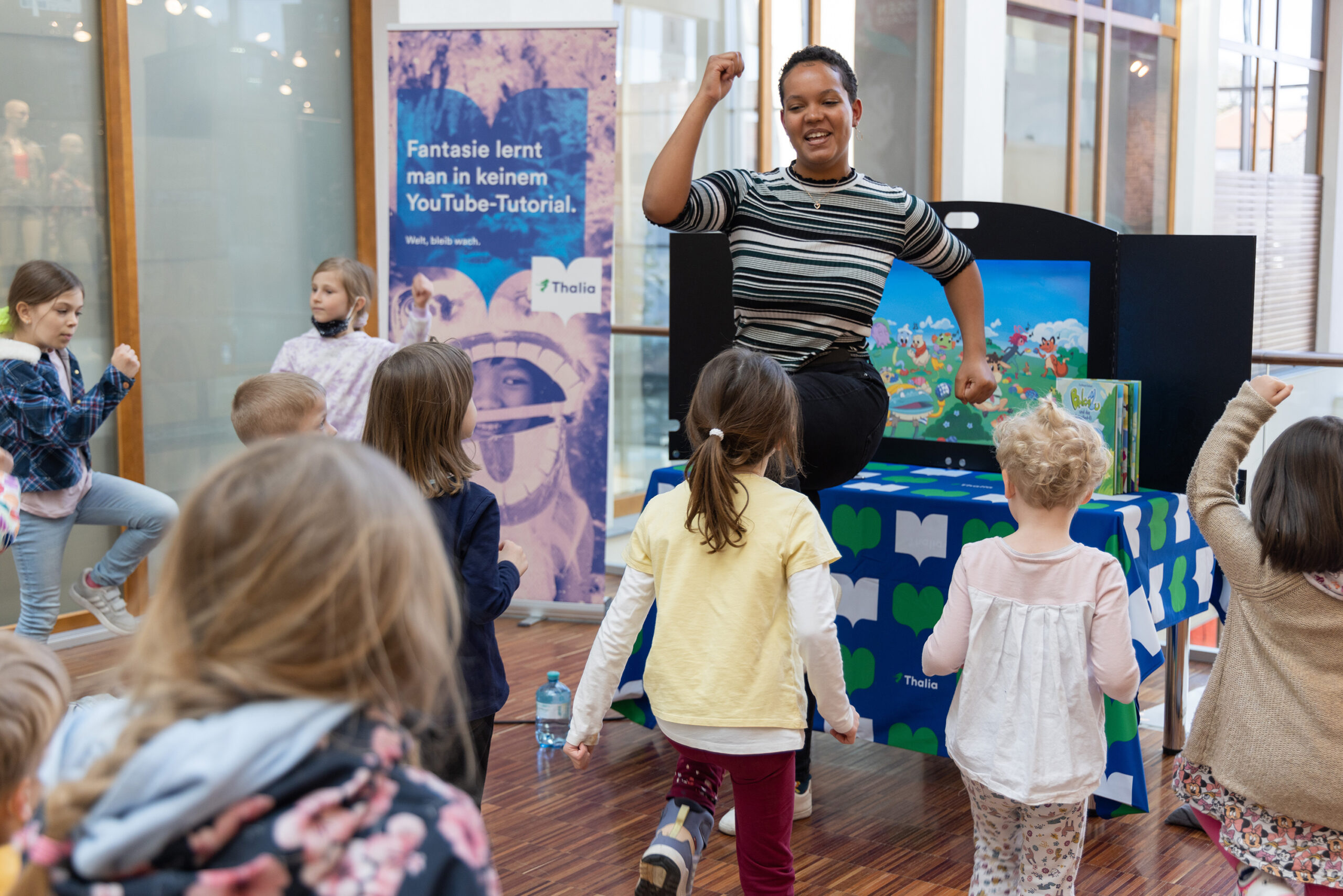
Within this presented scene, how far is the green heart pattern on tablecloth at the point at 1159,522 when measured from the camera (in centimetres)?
277

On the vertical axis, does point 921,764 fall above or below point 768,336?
below

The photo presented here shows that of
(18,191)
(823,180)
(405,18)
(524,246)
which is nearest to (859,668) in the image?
(823,180)

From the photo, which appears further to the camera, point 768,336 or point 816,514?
point 768,336

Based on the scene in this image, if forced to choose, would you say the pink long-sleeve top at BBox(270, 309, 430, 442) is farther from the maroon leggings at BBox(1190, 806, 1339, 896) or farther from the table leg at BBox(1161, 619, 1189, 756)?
the maroon leggings at BBox(1190, 806, 1339, 896)

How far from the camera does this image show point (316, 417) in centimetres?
246

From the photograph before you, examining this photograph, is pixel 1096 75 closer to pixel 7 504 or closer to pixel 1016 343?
pixel 1016 343

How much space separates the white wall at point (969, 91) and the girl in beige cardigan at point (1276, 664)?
4.87 metres

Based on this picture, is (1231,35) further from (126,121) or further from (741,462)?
(741,462)

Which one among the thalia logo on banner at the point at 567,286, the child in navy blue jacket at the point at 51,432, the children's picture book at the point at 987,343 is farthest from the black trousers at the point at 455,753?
the thalia logo on banner at the point at 567,286

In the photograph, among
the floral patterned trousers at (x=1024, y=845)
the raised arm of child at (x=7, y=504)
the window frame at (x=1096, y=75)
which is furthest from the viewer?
the window frame at (x=1096, y=75)

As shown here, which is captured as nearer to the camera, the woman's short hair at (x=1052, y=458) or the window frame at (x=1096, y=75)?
the woman's short hair at (x=1052, y=458)

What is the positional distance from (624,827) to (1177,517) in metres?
1.49

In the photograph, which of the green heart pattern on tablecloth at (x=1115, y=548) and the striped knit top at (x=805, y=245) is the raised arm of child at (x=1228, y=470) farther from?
the striped knit top at (x=805, y=245)

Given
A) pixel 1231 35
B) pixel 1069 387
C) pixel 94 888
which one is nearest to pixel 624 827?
pixel 1069 387
